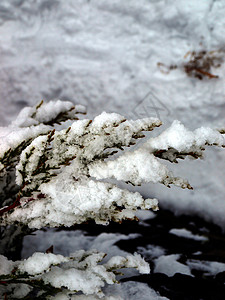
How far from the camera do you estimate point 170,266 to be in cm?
86

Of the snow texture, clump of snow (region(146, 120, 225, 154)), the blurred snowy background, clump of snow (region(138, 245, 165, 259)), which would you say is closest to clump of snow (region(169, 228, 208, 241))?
clump of snow (region(138, 245, 165, 259))

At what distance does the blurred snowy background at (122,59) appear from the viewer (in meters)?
1.35

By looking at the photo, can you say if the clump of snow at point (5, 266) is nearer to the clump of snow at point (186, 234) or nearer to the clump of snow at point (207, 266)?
the clump of snow at point (207, 266)

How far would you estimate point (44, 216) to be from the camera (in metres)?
0.59

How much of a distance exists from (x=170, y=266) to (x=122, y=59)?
3.36ft

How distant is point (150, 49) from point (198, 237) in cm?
92

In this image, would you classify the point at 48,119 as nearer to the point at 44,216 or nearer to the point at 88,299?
the point at 44,216

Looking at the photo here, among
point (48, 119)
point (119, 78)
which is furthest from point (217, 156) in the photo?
point (48, 119)

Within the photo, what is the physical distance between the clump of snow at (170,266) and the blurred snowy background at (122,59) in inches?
14.9

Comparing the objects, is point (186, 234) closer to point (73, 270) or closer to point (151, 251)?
point (151, 251)

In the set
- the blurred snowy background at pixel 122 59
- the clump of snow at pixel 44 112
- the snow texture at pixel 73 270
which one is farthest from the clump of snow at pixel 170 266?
the clump of snow at pixel 44 112

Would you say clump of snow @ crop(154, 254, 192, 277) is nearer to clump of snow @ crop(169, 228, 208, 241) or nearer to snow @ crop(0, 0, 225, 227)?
clump of snow @ crop(169, 228, 208, 241)

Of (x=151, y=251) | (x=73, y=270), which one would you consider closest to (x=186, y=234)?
(x=151, y=251)

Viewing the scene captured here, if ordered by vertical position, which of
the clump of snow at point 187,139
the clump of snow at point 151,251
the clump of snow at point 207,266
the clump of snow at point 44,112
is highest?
the clump of snow at point 44,112
